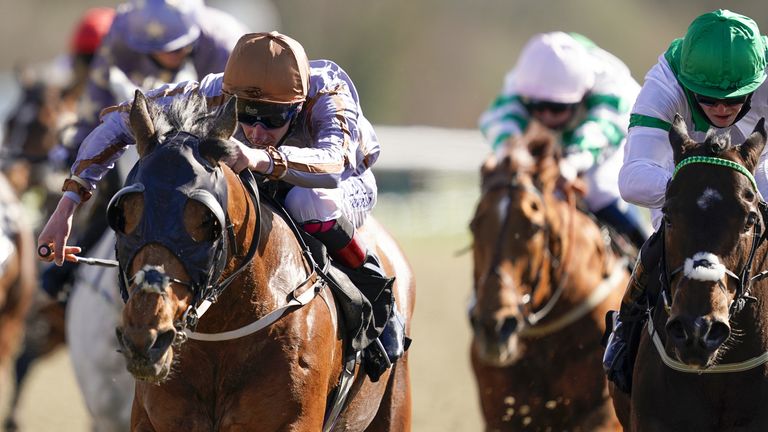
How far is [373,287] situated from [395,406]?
66 centimetres

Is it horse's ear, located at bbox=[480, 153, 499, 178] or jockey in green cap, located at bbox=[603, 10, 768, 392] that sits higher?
jockey in green cap, located at bbox=[603, 10, 768, 392]

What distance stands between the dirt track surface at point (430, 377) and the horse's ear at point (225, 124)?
545 centimetres

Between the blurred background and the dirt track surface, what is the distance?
455 cm

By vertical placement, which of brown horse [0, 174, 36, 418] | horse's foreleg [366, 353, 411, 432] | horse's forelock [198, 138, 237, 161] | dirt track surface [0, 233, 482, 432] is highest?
horse's forelock [198, 138, 237, 161]

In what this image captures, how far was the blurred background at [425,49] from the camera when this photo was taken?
68.0 ft

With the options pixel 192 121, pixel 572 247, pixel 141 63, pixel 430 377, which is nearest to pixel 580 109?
pixel 572 247

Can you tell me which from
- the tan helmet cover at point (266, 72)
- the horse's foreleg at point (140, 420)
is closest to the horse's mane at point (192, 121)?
the tan helmet cover at point (266, 72)

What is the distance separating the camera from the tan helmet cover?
5.15 m

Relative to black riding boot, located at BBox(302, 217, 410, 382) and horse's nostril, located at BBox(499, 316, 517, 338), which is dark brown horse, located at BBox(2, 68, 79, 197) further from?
black riding boot, located at BBox(302, 217, 410, 382)

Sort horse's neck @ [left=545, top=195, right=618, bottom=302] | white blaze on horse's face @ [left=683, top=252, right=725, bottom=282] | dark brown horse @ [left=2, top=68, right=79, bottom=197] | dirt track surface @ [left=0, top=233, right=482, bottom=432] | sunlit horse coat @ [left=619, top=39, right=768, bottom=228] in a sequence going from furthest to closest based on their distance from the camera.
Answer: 1. dark brown horse @ [left=2, top=68, right=79, bottom=197]
2. dirt track surface @ [left=0, top=233, right=482, bottom=432]
3. horse's neck @ [left=545, top=195, right=618, bottom=302]
4. sunlit horse coat @ [left=619, top=39, right=768, bottom=228]
5. white blaze on horse's face @ [left=683, top=252, right=725, bottom=282]

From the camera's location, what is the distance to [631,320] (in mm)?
5461

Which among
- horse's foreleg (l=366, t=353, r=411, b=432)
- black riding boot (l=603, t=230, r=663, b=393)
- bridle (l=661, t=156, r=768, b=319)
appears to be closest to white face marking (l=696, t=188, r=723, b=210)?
bridle (l=661, t=156, r=768, b=319)

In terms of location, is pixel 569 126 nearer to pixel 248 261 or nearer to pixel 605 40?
pixel 248 261

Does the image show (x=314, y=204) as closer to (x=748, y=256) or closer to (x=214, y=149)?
(x=214, y=149)
